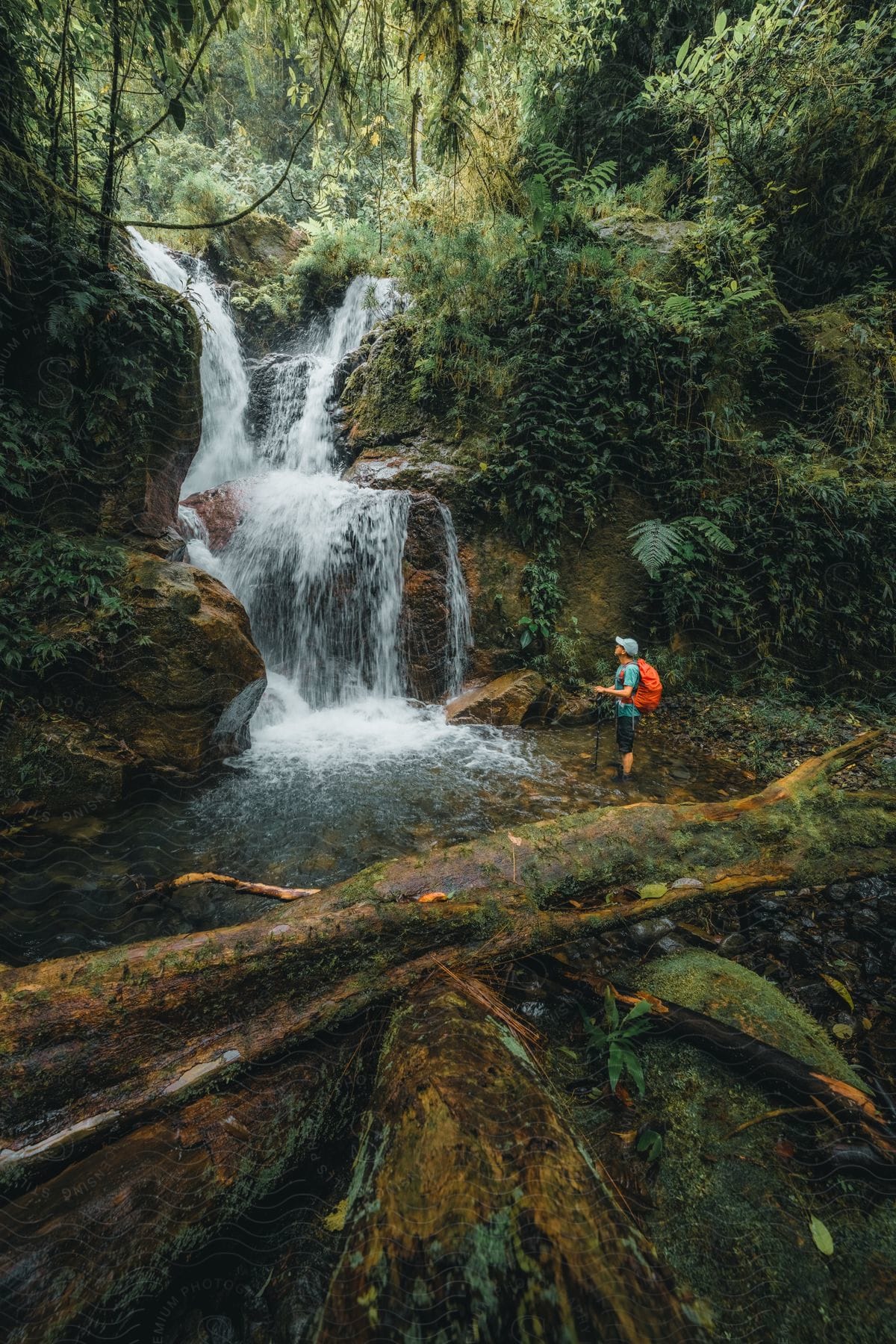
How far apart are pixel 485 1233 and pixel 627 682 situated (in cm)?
432

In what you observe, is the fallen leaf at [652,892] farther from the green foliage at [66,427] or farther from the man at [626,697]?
the green foliage at [66,427]

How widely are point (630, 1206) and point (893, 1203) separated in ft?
2.22

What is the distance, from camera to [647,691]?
16.1ft

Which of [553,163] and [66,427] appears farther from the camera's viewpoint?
[553,163]

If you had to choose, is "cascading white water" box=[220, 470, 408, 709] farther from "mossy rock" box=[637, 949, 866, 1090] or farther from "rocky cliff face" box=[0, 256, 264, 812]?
"mossy rock" box=[637, 949, 866, 1090]

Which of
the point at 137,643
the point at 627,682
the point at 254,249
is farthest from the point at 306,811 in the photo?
the point at 254,249

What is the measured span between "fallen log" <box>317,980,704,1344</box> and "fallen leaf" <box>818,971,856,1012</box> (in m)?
1.54

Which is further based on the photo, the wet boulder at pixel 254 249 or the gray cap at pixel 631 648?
the wet boulder at pixel 254 249

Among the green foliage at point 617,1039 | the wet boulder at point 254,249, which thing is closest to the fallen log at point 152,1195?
the green foliage at point 617,1039

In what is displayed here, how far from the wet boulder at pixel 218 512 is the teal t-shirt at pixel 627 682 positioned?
19.0 feet

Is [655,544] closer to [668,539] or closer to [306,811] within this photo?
[668,539]

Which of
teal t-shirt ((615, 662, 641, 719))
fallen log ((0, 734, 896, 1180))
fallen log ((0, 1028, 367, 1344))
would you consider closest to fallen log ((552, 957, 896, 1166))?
fallen log ((0, 734, 896, 1180))

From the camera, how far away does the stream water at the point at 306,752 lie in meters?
3.19

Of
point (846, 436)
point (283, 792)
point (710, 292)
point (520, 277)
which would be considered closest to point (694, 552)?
point (846, 436)
